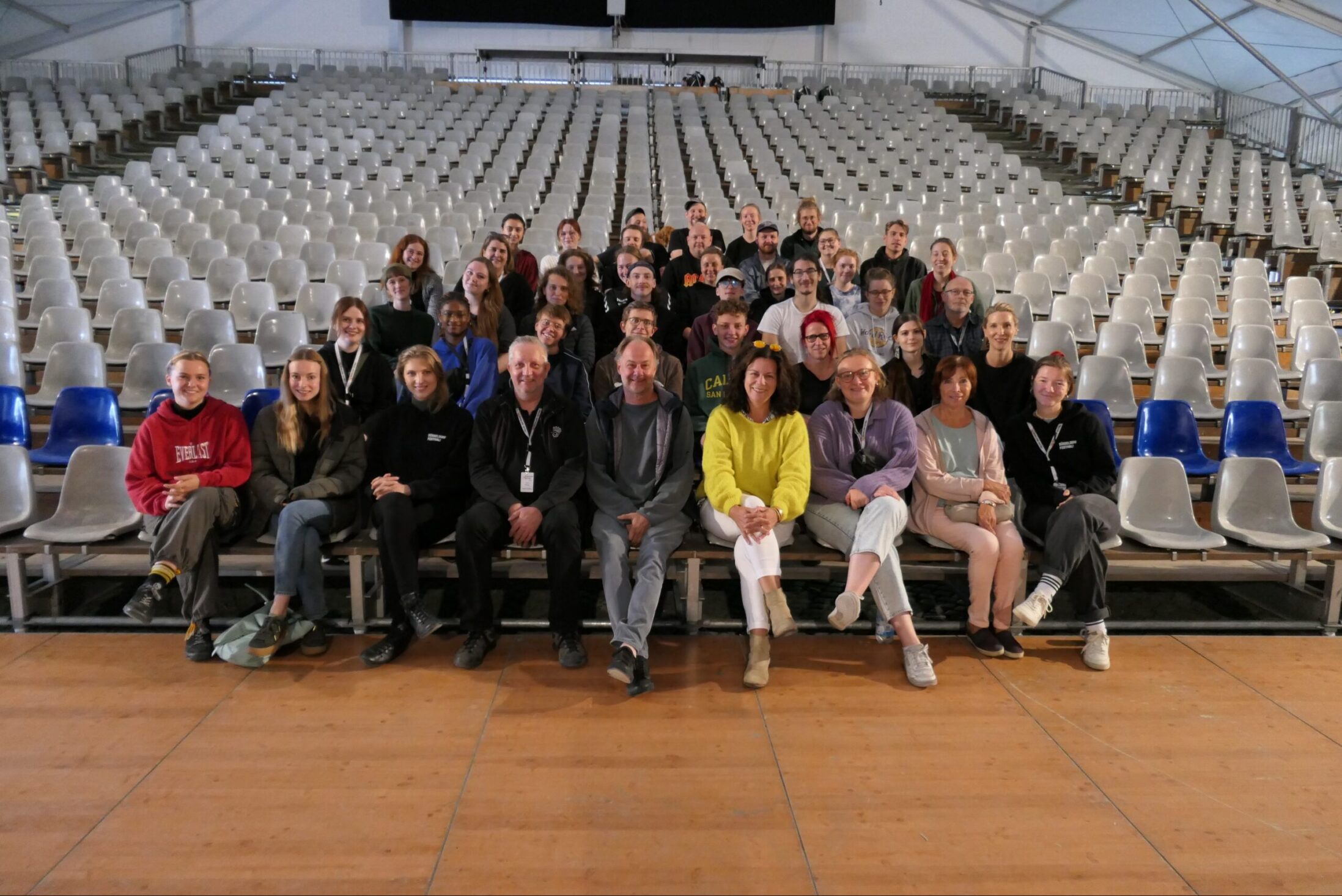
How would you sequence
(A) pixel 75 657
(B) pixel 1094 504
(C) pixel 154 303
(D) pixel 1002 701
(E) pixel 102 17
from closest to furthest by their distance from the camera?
(D) pixel 1002 701 → (A) pixel 75 657 → (B) pixel 1094 504 → (C) pixel 154 303 → (E) pixel 102 17

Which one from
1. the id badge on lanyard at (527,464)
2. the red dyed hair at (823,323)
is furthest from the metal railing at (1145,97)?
the id badge on lanyard at (527,464)

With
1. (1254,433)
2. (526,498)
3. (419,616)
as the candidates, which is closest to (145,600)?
(419,616)

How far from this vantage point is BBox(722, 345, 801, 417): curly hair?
3670 mm

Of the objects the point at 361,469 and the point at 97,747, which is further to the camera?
the point at 361,469

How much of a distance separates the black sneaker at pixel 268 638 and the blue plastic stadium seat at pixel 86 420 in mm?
1763

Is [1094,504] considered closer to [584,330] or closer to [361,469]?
[584,330]

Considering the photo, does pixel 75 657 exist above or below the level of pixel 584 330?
below

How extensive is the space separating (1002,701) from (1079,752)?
36 cm

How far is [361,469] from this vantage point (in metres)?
3.78

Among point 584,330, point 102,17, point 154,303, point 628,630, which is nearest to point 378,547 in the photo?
point 628,630

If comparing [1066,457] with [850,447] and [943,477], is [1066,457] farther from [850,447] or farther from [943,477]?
[850,447]

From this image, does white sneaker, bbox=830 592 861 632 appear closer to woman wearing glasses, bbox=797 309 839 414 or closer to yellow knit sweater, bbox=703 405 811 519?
yellow knit sweater, bbox=703 405 811 519

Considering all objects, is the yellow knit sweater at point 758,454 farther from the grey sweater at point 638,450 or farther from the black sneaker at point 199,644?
the black sneaker at point 199,644

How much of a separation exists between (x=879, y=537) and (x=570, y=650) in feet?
4.04
